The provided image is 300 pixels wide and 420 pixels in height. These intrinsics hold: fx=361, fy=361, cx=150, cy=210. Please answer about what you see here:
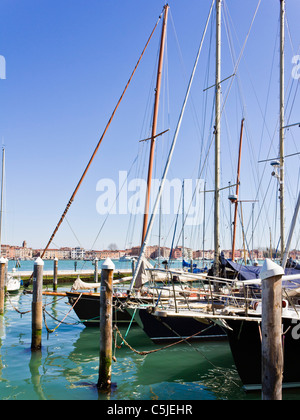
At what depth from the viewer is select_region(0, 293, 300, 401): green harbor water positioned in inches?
361

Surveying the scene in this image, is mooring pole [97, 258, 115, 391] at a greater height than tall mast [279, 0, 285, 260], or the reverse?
tall mast [279, 0, 285, 260]

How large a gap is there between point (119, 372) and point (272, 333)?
243 inches

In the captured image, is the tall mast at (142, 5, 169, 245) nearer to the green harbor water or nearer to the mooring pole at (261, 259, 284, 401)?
the green harbor water

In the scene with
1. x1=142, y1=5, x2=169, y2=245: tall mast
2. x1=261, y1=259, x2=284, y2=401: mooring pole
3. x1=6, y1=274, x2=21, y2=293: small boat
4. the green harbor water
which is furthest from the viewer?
x1=6, y1=274, x2=21, y2=293: small boat

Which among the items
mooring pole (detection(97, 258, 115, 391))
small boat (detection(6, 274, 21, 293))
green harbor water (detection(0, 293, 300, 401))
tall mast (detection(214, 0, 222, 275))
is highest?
tall mast (detection(214, 0, 222, 275))

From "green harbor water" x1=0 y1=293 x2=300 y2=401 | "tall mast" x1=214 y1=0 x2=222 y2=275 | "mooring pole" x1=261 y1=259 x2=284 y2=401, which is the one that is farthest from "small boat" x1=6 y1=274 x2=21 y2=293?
"mooring pole" x1=261 y1=259 x2=284 y2=401

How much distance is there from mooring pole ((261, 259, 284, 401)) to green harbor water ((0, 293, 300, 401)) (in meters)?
3.05

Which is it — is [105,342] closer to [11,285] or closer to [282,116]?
[282,116]

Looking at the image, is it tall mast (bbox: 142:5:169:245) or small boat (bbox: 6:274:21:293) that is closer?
tall mast (bbox: 142:5:169:245)

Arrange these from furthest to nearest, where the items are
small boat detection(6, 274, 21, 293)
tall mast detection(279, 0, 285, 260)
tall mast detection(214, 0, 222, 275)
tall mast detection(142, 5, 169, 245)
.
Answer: small boat detection(6, 274, 21, 293)
tall mast detection(279, 0, 285, 260)
tall mast detection(142, 5, 169, 245)
tall mast detection(214, 0, 222, 275)

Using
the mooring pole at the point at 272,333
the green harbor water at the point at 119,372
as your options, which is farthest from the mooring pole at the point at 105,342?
the mooring pole at the point at 272,333
